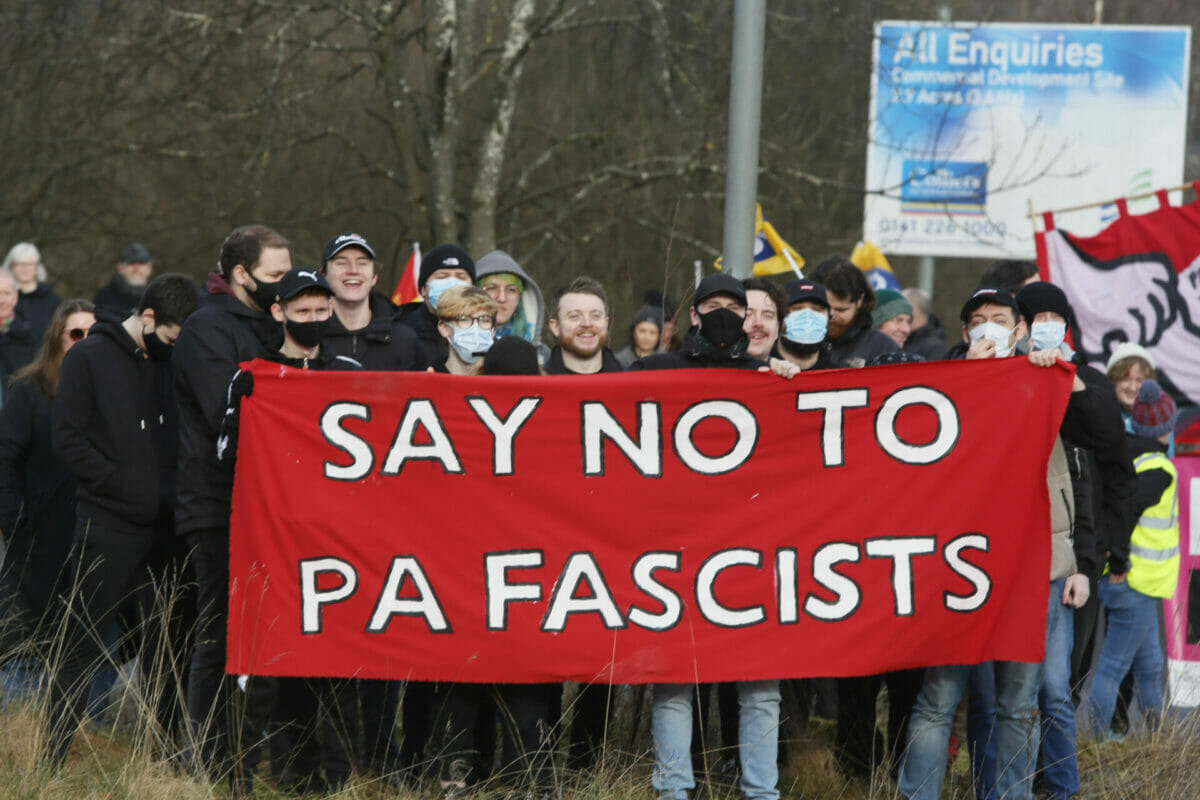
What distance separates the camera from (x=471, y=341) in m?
5.71

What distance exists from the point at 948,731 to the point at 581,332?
1971 mm

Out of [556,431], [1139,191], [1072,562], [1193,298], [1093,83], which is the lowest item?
[1072,562]

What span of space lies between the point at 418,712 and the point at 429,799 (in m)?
0.46

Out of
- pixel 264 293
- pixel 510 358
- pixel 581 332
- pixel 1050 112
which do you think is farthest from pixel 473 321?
pixel 1050 112

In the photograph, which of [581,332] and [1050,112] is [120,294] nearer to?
[581,332]

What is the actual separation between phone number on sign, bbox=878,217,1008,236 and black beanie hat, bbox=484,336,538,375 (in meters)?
11.8

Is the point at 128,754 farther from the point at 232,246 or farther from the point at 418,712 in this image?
the point at 232,246

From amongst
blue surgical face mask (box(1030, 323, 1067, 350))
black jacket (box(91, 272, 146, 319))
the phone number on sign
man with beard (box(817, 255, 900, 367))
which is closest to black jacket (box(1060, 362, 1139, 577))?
blue surgical face mask (box(1030, 323, 1067, 350))

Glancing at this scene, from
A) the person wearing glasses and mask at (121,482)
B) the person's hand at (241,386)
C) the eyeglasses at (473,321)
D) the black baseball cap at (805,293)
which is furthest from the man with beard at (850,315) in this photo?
the person wearing glasses and mask at (121,482)

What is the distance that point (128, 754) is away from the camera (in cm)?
570

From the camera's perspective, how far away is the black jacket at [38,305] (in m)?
10.1

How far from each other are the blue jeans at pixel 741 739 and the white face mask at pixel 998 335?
149 cm

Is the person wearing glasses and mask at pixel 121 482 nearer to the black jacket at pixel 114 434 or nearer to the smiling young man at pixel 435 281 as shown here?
the black jacket at pixel 114 434

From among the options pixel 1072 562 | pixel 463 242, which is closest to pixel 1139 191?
pixel 463 242
